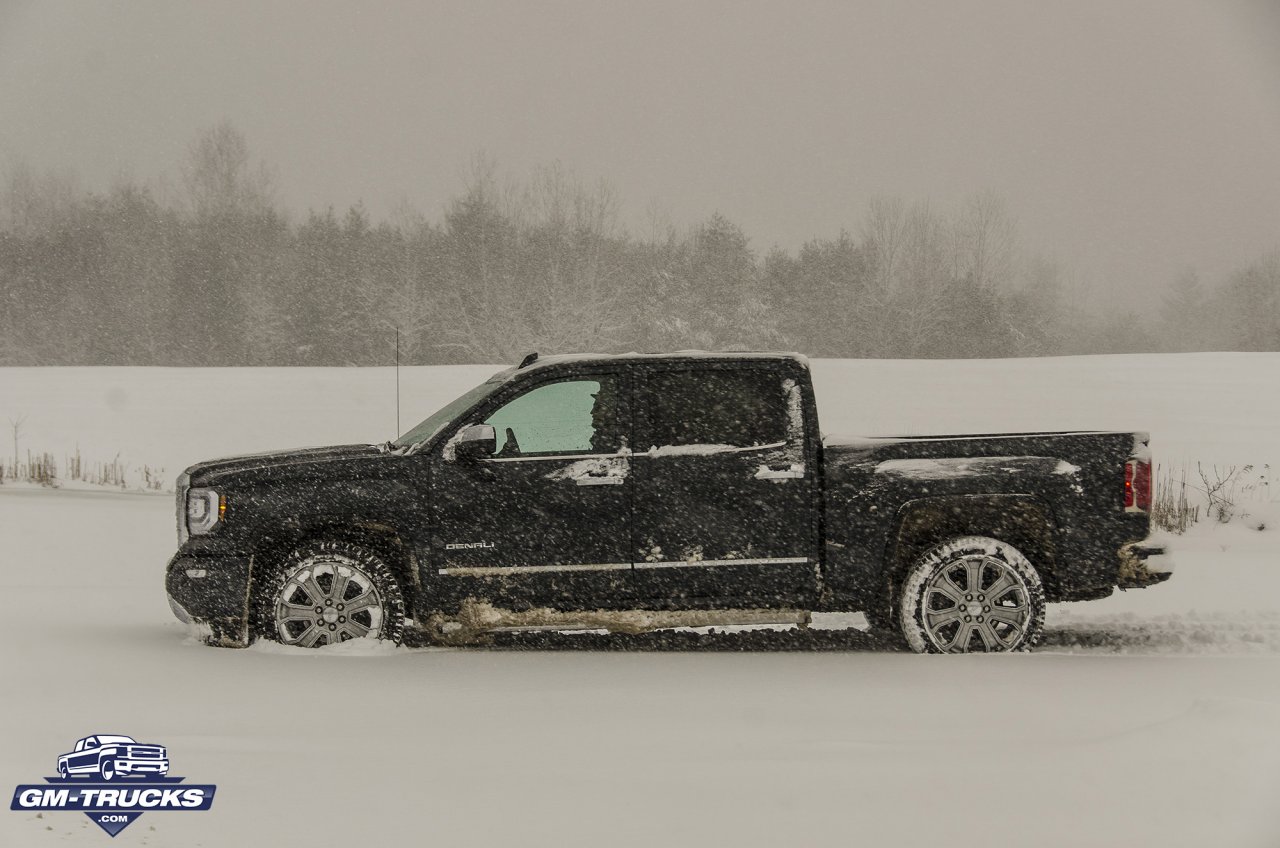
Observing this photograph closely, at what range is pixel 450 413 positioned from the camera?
26.7 feet

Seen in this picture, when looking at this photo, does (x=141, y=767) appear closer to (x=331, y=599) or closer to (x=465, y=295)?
(x=331, y=599)

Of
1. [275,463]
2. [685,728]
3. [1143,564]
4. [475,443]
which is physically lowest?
[685,728]

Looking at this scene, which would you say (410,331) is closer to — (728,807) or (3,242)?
(3,242)

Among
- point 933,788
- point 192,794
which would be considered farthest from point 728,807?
point 192,794

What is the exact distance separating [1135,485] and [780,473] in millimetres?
2129

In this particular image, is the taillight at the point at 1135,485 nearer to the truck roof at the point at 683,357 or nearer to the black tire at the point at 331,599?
the truck roof at the point at 683,357

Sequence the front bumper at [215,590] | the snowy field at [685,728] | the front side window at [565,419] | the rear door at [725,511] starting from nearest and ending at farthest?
1. the snowy field at [685,728]
2. the front bumper at [215,590]
3. the rear door at [725,511]
4. the front side window at [565,419]

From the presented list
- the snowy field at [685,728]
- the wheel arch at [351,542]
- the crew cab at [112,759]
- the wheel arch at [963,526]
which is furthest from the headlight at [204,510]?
the wheel arch at [963,526]

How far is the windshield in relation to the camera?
787 centimetres

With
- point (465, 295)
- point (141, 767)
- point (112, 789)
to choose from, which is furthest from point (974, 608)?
point (465, 295)

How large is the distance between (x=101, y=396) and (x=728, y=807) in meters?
37.4

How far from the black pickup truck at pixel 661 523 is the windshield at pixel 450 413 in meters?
0.13

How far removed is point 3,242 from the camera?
219 ft

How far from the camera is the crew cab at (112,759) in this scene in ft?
16.4
